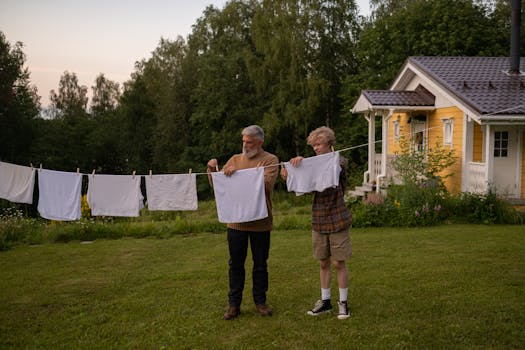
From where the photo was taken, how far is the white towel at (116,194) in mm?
7879

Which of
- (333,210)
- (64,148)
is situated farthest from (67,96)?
(333,210)

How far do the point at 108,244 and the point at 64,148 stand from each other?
31229 mm

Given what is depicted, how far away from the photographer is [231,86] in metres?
34.2

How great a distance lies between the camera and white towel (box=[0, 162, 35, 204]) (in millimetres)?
8078

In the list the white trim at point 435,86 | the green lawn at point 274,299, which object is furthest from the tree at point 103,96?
the green lawn at point 274,299

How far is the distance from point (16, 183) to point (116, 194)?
177 cm

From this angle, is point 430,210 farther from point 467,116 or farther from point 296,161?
point 296,161

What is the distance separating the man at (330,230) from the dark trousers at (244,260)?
0.55 m

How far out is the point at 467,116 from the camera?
45.5 ft

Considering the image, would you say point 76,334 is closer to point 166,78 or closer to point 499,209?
point 499,209

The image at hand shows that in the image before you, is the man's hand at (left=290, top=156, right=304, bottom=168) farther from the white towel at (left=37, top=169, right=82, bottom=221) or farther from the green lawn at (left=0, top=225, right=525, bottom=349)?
the white towel at (left=37, top=169, right=82, bottom=221)

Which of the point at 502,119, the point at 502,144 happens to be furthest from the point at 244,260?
the point at 502,144

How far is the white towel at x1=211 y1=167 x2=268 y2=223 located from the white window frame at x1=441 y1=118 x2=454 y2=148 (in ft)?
37.2

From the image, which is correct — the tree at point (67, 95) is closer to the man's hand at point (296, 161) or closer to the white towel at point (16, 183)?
the white towel at point (16, 183)
